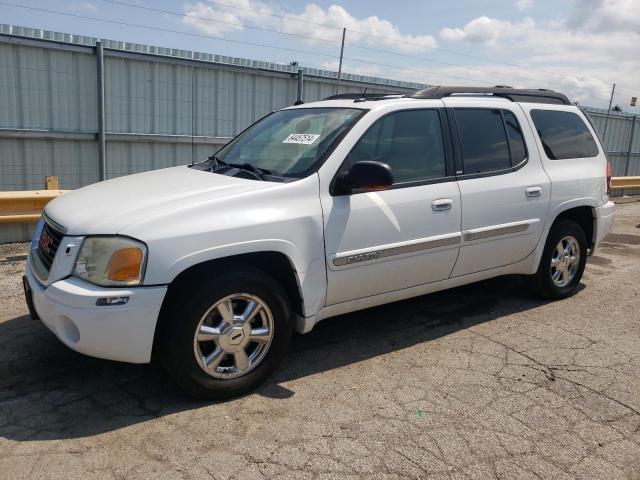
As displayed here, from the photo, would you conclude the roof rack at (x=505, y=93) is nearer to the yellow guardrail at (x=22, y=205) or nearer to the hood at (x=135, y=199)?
the hood at (x=135, y=199)

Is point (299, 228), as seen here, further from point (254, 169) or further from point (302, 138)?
point (302, 138)

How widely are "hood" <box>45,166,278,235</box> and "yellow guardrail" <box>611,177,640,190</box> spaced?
1269cm

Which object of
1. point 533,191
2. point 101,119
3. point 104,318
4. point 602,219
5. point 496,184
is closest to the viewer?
point 104,318

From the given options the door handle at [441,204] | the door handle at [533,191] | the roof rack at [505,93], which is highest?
the roof rack at [505,93]

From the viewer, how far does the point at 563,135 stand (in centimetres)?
522

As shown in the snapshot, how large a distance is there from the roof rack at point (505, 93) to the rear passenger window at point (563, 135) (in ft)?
0.52

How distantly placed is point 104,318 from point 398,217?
1.98 m

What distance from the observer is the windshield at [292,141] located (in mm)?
3768

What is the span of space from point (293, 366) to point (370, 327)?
95cm

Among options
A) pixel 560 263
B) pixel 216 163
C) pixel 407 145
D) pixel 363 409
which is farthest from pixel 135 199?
pixel 560 263

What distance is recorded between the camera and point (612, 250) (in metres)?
7.84

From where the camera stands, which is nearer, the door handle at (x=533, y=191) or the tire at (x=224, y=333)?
the tire at (x=224, y=333)

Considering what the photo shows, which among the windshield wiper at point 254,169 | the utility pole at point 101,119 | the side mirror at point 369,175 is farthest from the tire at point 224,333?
the utility pole at point 101,119

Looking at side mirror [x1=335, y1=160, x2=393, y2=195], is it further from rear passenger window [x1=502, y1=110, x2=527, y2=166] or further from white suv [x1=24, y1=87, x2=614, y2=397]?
rear passenger window [x1=502, y1=110, x2=527, y2=166]
